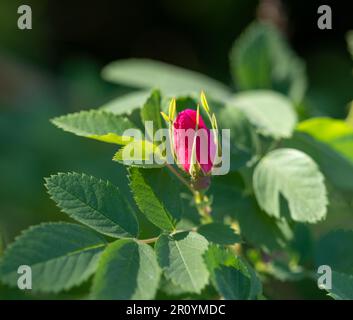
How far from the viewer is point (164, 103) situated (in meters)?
0.93

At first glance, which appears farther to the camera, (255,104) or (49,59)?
(49,59)

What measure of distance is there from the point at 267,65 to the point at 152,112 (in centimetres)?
66

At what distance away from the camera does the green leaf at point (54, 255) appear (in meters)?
0.70

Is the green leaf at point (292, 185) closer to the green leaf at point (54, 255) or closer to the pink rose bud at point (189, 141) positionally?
the pink rose bud at point (189, 141)

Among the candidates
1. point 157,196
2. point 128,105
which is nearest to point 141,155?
point 157,196

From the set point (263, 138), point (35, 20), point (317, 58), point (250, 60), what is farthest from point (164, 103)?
point (35, 20)

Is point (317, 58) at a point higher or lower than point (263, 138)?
higher

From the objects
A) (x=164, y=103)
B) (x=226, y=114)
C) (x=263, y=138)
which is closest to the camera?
(x=164, y=103)

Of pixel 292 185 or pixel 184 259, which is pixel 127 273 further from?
pixel 292 185

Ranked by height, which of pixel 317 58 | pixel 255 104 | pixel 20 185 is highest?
pixel 317 58

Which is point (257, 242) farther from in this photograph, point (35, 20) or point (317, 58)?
point (35, 20)

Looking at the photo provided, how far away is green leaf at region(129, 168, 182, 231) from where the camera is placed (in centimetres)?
82

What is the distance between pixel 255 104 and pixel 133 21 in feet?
7.35

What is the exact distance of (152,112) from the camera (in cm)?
92
